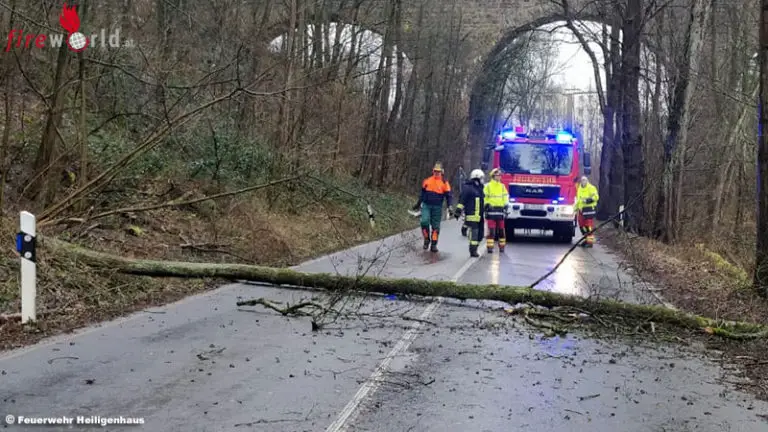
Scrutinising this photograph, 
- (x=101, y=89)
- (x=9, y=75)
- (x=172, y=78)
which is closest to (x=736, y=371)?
(x=9, y=75)

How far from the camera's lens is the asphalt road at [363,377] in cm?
492

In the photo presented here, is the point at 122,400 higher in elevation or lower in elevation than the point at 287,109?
lower

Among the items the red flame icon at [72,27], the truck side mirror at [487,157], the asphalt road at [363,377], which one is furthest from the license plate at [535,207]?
the red flame icon at [72,27]

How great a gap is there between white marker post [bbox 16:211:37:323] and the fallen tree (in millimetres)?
1336

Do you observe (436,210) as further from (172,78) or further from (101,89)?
(101,89)

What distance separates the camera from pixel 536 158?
2066cm

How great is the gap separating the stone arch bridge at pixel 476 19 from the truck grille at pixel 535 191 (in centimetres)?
682

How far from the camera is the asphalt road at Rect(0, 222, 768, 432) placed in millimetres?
4922

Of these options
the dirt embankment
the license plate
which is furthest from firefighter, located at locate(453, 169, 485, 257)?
the license plate

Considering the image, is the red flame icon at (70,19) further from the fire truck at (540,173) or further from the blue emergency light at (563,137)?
the blue emergency light at (563,137)

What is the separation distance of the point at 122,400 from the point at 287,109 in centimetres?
1504

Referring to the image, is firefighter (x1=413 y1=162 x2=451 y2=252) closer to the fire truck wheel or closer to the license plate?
the license plate

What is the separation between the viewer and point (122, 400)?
5090 mm

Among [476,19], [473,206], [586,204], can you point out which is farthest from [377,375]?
[476,19]
